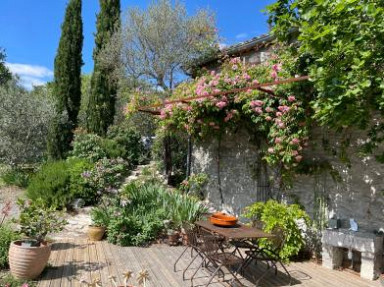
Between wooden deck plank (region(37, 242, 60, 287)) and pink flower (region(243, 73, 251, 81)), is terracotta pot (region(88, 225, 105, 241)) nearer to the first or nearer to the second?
wooden deck plank (region(37, 242, 60, 287))

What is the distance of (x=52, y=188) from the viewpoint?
9.73 m

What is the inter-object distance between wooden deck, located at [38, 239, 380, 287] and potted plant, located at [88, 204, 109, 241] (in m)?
0.40

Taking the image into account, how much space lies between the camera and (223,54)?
34.9ft

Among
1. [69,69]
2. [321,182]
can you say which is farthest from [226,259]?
[69,69]

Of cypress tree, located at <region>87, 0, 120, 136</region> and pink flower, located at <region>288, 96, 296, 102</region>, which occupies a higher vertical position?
cypress tree, located at <region>87, 0, 120, 136</region>

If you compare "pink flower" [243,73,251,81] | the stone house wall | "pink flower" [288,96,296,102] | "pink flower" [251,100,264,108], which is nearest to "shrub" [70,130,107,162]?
the stone house wall

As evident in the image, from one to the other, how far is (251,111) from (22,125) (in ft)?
31.7

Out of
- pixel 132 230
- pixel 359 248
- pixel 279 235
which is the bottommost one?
pixel 132 230

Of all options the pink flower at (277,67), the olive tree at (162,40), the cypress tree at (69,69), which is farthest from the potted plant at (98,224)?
the cypress tree at (69,69)

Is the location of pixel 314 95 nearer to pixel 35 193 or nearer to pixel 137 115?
pixel 35 193

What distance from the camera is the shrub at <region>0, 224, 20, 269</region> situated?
559 centimetres

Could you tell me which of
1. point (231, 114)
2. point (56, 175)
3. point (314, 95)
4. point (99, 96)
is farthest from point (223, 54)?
point (99, 96)

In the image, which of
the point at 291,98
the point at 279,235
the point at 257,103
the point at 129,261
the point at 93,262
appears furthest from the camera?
the point at 257,103

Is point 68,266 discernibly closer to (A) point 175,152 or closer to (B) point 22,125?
(A) point 175,152
